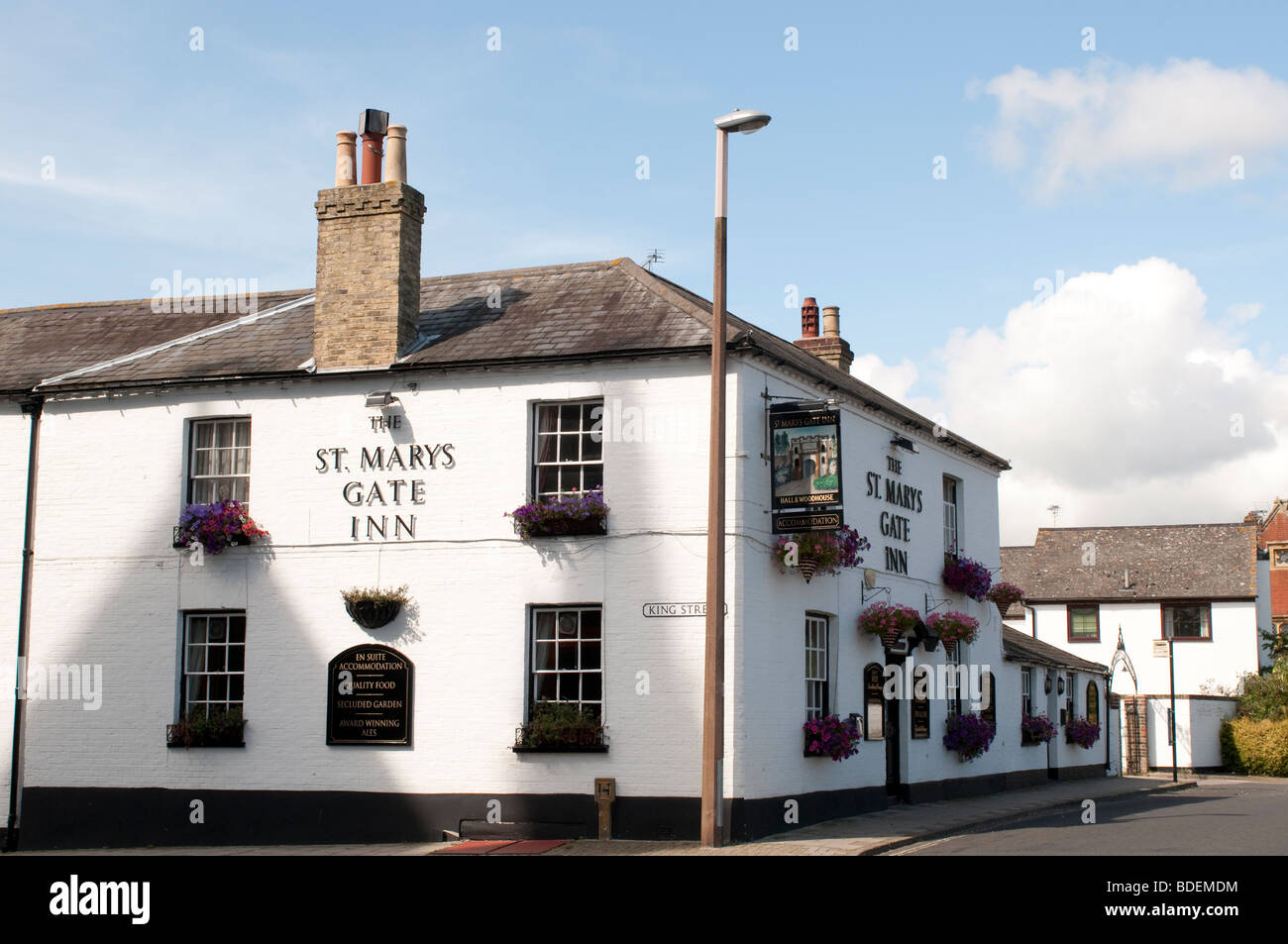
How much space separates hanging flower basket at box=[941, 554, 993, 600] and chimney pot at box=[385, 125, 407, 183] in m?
11.4

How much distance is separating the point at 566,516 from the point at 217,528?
4945 mm

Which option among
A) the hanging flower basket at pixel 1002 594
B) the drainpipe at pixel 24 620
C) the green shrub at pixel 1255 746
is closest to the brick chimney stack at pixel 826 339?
the hanging flower basket at pixel 1002 594

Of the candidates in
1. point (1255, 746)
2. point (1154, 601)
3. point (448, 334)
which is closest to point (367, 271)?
point (448, 334)

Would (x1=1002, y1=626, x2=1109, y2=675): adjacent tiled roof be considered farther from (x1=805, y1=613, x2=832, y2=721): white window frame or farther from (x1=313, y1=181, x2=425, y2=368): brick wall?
(x1=313, y1=181, x2=425, y2=368): brick wall

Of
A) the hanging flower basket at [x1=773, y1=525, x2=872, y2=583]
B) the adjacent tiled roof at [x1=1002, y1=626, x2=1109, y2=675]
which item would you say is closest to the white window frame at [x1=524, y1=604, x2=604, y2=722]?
the hanging flower basket at [x1=773, y1=525, x2=872, y2=583]

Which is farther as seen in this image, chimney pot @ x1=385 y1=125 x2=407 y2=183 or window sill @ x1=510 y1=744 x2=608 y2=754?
chimney pot @ x1=385 y1=125 x2=407 y2=183

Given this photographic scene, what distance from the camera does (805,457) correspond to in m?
17.7

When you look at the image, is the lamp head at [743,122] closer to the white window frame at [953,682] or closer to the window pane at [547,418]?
the window pane at [547,418]

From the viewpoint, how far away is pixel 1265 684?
41438 millimetres

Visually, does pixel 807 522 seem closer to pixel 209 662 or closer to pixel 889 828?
pixel 889 828

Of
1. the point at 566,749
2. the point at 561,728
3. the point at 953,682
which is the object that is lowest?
the point at 566,749

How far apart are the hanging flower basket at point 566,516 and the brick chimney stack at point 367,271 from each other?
10.2 feet

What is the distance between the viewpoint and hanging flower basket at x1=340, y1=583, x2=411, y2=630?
18219mm
